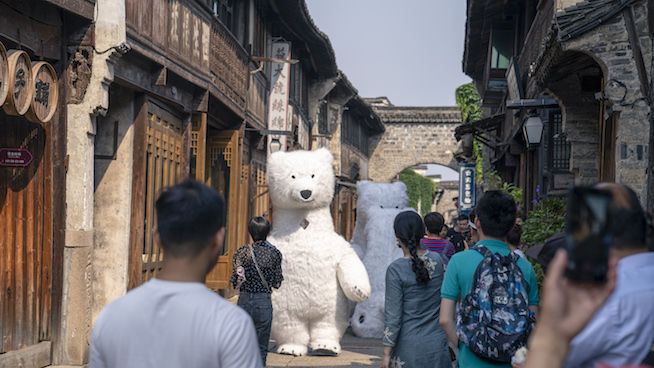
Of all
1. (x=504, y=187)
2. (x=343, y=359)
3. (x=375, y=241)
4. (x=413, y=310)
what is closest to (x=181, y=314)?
(x=413, y=310)

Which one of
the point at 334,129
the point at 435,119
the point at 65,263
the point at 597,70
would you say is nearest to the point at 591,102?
the point at 597,70

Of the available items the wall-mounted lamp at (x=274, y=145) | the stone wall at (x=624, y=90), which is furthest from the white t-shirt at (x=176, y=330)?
the wall-mounted lamp at (x=274, y=145)

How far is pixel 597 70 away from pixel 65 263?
615 centimetres

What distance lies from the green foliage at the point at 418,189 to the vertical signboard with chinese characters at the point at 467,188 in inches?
678

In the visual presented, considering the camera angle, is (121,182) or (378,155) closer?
(121,182)

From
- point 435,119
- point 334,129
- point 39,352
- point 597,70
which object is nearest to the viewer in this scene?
point 39,352

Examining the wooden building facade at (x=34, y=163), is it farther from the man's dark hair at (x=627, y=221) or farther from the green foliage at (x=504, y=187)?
the green foliage at (x=504, y=187)

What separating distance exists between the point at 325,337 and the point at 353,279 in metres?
0.72

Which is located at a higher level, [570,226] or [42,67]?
[42,67]

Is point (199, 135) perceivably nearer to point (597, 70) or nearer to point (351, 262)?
point (351, 262)

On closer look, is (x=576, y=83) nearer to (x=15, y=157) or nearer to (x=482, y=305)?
(x=15, y=157)

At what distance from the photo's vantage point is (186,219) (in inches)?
81.2

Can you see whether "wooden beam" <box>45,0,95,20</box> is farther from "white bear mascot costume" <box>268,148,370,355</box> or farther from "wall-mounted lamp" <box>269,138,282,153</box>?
"wall-mounted lamp" <box>269,138,282,153</box>

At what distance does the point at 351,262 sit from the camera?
26.4 ft
